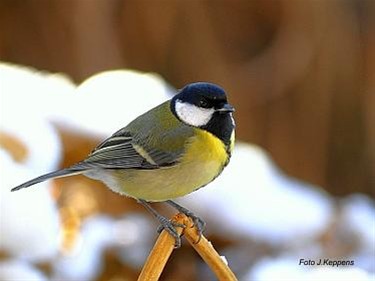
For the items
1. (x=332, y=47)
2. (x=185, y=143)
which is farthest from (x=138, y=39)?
(x=185, y=143)

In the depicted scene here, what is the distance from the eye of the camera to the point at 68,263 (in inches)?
43.8

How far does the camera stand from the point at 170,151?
0.92 metres

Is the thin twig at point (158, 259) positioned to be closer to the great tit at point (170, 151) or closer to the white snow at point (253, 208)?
the great tit at point (170, 151)

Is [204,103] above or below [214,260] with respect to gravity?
above

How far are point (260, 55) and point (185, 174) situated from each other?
156cm

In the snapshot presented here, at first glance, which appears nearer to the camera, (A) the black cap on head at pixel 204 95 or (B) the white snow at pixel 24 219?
(A) the black cap on head at pixel 204 95

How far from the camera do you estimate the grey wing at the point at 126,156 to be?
92 cm

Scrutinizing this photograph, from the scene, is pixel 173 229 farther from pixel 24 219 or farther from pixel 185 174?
pixel 24 219

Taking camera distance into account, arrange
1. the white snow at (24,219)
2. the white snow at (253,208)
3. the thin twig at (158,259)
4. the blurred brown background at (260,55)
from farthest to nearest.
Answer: the blurred brown background at (260,55) → the white snow at (253,208) → the white snow at (24,219) → the thin twig at (158,259)

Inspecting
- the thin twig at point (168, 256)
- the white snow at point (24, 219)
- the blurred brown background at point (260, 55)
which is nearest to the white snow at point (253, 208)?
the white snow at point (24, 219)

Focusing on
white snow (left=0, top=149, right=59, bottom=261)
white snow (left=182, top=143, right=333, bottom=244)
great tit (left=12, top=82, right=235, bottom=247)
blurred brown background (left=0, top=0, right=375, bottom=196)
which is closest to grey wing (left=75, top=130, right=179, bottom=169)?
great tit (left=12, top=82, right=235, bottom=247)

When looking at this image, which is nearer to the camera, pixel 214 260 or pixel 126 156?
pixel 214 260

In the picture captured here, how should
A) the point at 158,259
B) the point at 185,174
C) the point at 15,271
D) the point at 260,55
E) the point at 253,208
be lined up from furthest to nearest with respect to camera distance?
1. the point at 260,55
2. the point at 253,208
3. the point at 15,271
4. the point at 185,174
5. the point at 158,259

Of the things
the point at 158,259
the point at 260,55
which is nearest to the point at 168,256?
the point at 158,259
